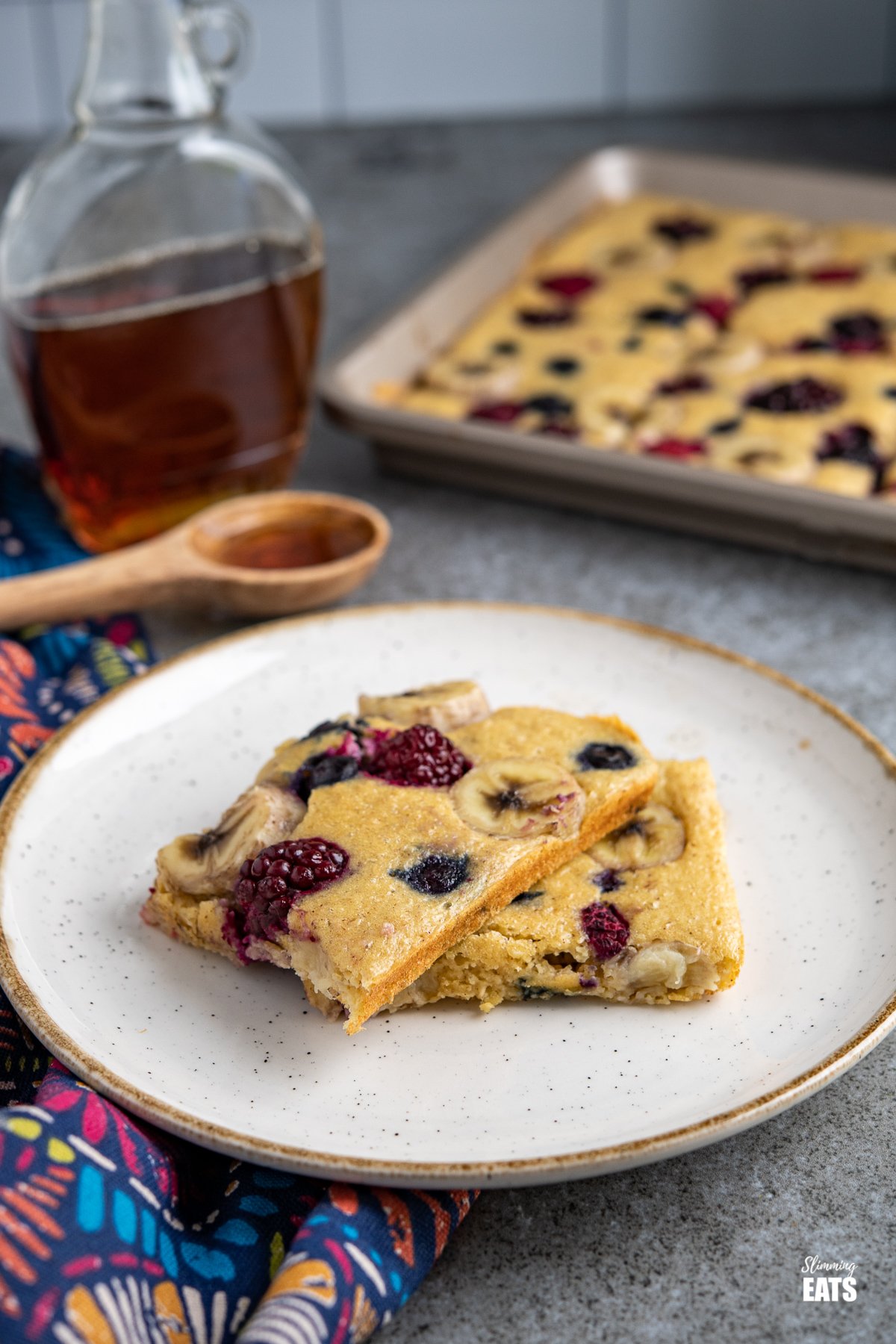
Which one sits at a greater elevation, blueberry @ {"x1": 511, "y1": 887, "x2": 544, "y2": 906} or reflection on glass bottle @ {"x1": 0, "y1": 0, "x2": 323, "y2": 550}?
reflection on glass bottle @ {"x1": 0, "y1": 0, "x2": 323, "y2": 550}

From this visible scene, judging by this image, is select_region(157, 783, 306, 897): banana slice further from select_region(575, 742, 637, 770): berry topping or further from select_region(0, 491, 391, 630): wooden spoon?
select_region(0, 491, 391, 630): wooden spoon

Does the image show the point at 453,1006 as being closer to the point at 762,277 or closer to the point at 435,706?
the point at 435,706

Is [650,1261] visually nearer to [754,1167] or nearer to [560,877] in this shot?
[754,1167]

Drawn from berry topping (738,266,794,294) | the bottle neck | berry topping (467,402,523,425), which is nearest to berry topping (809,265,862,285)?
berry topping (738,266,794,294)

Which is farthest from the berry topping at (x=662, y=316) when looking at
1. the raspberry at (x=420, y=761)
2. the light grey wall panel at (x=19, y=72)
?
the light grey wall panel at (x=19, y=72)

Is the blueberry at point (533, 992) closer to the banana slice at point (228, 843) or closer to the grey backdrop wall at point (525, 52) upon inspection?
the banana slice at point (228, 843)

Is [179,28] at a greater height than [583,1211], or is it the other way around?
[179,28]

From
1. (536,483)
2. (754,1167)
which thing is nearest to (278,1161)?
(754,1167)
